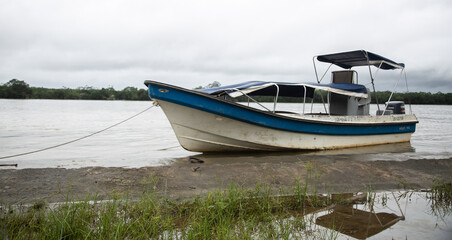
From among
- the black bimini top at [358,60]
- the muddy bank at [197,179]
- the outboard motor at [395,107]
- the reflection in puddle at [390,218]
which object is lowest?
the reflection in puddle at [390,218]

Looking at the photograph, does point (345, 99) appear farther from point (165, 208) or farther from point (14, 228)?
point (14, 228)

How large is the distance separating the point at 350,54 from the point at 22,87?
3026 inches

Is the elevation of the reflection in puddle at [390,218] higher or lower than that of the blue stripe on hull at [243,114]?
lower

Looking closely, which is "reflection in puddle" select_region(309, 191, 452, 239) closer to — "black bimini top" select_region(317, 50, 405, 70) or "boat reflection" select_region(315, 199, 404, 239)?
"boat reflection" select_region(315, 199, 404, 239)

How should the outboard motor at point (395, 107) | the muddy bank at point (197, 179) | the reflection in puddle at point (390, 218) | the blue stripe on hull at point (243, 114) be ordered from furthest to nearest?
the outboard motor at point (395, 107), the blue stripe on hull at point (243, 114), the muddy bank at point (197, 179), the reflection in puddle at point (390, 218)

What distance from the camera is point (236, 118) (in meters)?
8.20

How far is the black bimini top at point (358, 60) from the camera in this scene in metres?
10.5

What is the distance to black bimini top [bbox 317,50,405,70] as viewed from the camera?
1049 cm

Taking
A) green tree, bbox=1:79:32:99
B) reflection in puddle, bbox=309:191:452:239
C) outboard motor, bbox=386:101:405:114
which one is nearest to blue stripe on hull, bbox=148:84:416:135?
outboard motor, bbox=386:101:405:114

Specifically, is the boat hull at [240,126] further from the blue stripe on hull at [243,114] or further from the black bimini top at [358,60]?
the black bimini top at [358,60]

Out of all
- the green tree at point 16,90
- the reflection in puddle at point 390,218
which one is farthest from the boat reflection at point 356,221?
the green tree at point 16,90

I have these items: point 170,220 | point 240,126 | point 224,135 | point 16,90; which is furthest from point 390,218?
point 16,90

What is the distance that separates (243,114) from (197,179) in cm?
317

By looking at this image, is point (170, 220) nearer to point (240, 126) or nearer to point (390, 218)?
point (390, 218)
